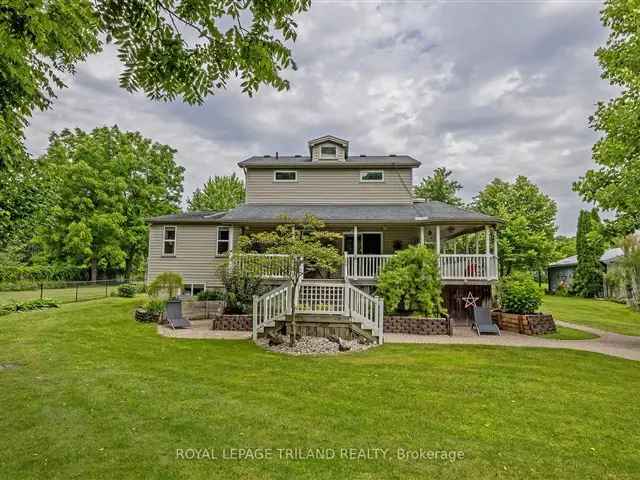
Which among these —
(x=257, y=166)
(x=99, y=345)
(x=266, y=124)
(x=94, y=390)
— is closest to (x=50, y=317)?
(x=99, y=345)

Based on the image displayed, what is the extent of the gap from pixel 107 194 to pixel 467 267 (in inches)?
1064

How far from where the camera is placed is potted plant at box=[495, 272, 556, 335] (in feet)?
38.3

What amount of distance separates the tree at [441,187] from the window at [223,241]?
57.0 ft

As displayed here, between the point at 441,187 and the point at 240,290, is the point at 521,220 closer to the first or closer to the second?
the point at 441,187

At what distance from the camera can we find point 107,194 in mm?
27938

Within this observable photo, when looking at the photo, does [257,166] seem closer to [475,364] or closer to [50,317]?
[50,317]

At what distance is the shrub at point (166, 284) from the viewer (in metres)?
14.1

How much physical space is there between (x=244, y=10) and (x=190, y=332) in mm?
9999

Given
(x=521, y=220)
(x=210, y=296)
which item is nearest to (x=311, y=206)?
(x=210, y=296)

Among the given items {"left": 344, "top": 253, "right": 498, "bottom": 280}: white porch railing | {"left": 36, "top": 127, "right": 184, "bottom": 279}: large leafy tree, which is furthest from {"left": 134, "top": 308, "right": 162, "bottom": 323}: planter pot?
{"left": 36, "top": 127, "right": 184, "bottom": 279}: large leafy tree

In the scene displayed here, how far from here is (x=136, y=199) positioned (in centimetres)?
3020

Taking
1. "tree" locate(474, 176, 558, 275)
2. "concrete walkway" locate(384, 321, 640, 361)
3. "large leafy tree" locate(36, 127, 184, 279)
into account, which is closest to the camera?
"concrete walkway" locate(384, 321, 640, 361)

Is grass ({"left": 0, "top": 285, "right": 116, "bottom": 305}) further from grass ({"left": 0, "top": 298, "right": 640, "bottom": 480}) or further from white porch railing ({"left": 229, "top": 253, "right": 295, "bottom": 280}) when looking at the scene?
grass ({"left": 0, "top": 298, "right": 640, "bottom": 480})

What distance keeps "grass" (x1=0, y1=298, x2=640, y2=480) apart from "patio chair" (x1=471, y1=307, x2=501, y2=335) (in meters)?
2.81
